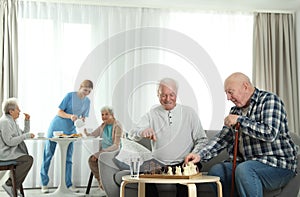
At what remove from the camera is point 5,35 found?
5363 millimetres

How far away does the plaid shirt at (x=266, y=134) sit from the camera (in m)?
2.90

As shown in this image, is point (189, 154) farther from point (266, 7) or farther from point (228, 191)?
point (266, 7)

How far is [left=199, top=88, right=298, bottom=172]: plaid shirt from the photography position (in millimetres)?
2904

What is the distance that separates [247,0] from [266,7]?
0.42m

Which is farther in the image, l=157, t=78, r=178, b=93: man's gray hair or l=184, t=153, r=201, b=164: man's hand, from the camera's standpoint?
l=157, t=78, r=178, b=93: man's gray hair

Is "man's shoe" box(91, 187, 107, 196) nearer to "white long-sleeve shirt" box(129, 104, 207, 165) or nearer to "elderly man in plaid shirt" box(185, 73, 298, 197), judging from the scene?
"white long-sleeve shirt" box(129, 104, 207, 165)

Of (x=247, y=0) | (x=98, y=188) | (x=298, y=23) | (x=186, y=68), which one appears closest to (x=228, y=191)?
(x=186, y=68)

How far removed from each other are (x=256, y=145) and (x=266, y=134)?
188 millimetres

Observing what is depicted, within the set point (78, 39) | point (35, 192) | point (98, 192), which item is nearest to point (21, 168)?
point (35, 192)

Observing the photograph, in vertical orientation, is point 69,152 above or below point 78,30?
below

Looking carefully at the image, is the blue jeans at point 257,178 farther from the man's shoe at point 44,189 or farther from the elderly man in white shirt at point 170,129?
the man's shoe at point 44,189

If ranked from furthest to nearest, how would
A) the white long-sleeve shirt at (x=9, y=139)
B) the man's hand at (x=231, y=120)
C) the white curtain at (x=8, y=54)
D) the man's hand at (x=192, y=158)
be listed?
the white curtain at (x=8, y=54)
the white long-sleeve shirt at (x=9, y=139)
the man's hand at (x=192, y=158)
the man's hand at (x=231, y=120)

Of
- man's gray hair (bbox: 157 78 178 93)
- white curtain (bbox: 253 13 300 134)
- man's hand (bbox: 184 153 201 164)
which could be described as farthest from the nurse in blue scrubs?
white curtain (bbox: 253 13 300 134)

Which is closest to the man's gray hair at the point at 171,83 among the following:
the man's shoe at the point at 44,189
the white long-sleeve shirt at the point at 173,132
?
the white long-sleeve shirt at the point at 173,132
